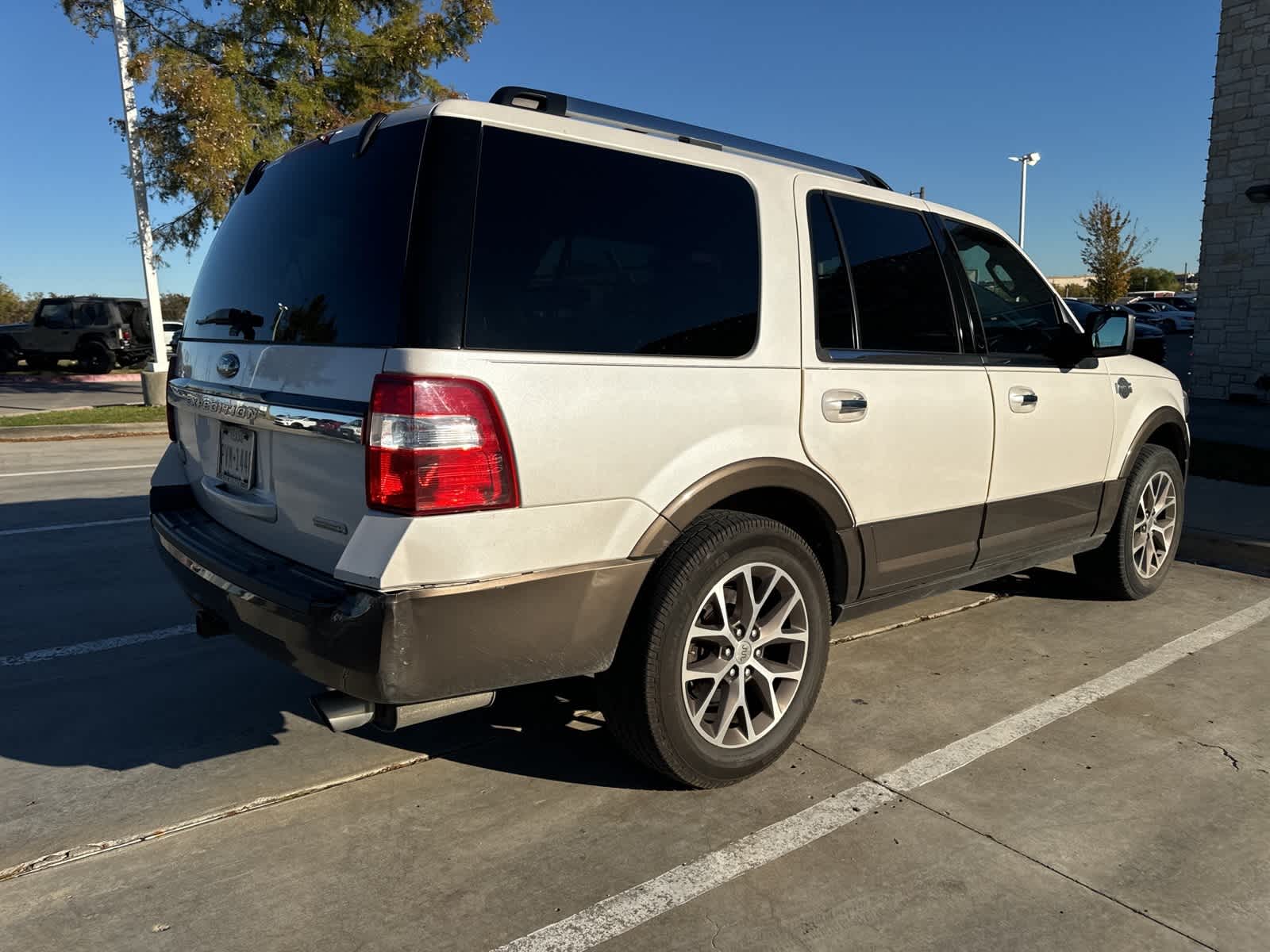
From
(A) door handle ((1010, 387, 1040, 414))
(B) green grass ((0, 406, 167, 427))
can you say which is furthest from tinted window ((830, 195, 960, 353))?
(B) green grass ((0, 406, 167, 427))

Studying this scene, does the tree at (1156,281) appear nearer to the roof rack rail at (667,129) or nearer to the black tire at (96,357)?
the black tire at (96,357)

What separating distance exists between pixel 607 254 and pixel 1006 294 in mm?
2254

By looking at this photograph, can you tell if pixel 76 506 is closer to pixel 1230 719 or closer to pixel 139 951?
pixel 139 951

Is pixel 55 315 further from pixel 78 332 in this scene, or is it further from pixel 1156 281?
pixel 1156 281

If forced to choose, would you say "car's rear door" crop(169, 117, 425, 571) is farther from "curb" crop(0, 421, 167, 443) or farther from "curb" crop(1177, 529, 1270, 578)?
"curb" crop(0, 421, 167, 443)

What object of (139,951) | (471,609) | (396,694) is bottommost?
(139,951)

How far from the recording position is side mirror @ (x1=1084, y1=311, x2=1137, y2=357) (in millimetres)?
4270

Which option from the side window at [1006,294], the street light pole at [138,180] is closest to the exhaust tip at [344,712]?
the side window at [1006,294]

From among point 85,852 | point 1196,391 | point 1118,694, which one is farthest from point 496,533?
point 1196,391

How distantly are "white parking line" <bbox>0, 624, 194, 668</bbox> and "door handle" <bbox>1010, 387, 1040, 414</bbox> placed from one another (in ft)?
12.7

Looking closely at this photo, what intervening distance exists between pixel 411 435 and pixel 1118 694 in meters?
3.10

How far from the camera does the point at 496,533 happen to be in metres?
2.44

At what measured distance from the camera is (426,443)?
2.34 meters

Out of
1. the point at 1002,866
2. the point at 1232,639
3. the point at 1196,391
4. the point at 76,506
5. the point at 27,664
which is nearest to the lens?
the point at 1002,866
